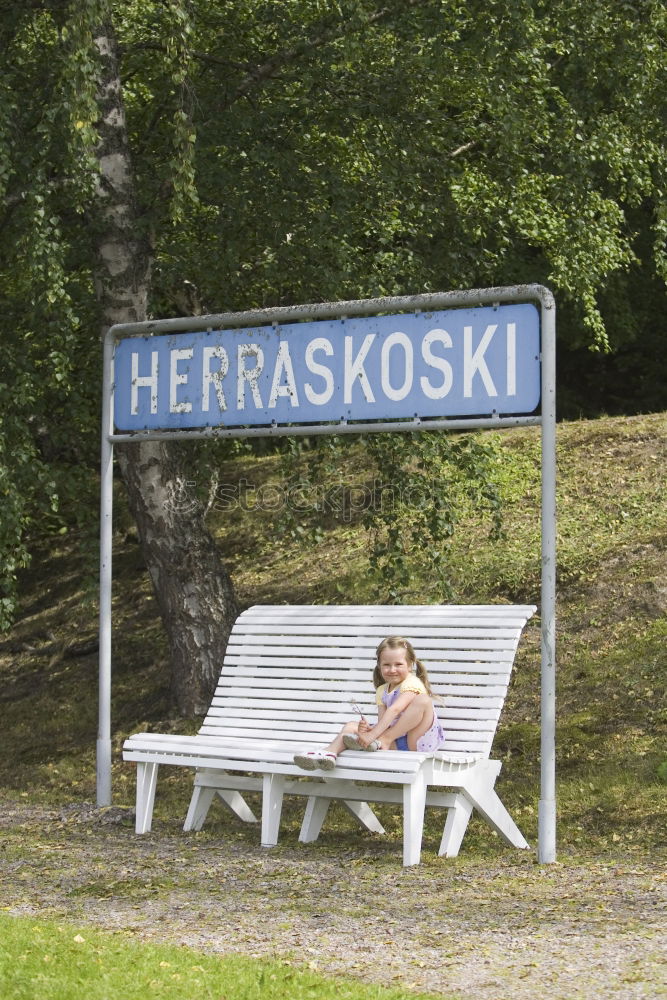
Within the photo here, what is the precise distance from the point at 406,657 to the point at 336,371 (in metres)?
1.63

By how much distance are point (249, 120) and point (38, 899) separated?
6.32 m

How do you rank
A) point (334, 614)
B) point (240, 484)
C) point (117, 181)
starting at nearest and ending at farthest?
point (334, 614) → point (117, 181) → point (240, 484)

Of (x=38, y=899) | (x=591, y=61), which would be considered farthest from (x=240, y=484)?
(x=38, y=899)

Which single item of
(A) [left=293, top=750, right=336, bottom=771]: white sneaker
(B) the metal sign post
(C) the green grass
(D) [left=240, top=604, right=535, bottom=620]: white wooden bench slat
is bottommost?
(C) the green grass

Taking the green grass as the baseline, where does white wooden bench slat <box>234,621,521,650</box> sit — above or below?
above

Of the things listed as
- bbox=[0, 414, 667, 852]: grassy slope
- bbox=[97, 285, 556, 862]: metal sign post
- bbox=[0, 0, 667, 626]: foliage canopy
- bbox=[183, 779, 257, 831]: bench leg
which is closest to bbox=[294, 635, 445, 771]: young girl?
bbox=[97, 285, 556, 862]: metal sign post

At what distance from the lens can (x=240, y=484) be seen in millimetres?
15812

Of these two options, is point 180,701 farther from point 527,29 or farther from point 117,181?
point 527,29

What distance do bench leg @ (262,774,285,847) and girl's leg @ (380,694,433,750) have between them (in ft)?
2.03

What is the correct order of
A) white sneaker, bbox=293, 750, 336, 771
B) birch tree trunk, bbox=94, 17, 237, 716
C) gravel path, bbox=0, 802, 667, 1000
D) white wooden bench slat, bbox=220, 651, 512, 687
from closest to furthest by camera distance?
gravel path, bbox=0, 802, 667, 1000
white sneaker, bbox=293, 750, 336, 771
white wooden bench slat, bbox=220, 651, 512, 687
birch tree trunk, bbox=94, 17, 237, 716

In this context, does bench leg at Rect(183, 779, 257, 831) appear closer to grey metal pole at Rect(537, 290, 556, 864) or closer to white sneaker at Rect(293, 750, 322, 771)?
white sneaker at Rect(293, 750, 322, 771)

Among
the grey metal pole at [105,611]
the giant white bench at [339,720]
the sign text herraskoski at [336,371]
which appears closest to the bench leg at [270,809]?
the giant white bench at [339,720]

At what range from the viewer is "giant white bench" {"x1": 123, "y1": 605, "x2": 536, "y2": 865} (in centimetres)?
692

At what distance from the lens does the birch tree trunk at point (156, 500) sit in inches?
402
